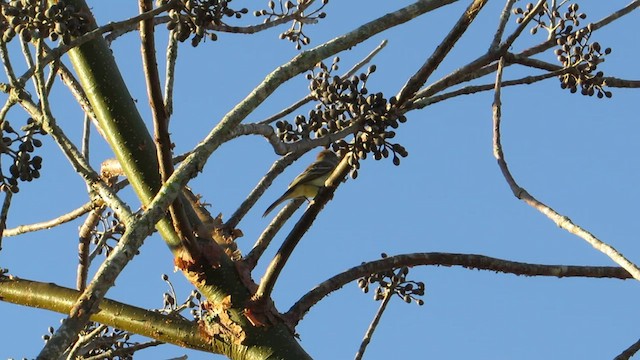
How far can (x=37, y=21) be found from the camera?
12.2 ft

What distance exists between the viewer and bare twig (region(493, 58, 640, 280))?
3.89 m

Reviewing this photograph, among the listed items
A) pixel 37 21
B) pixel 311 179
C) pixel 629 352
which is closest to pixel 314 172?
pixel 311 179

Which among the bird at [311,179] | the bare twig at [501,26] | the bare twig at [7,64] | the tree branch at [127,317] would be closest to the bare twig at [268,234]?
the tree branch at [127,317]

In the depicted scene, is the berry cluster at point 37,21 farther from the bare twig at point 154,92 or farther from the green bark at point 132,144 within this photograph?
the green bark at point 132,144

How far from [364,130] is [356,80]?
42 centimetres

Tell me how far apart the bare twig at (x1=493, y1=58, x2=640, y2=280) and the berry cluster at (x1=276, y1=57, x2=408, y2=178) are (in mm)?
537

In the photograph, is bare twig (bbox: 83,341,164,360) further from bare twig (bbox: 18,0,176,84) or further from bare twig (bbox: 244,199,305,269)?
bare twig (bbox: 18,0,176,84)

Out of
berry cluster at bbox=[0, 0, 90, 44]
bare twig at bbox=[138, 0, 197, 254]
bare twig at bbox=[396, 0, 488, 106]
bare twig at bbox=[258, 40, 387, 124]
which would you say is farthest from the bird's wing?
berry cluster at bbox=[0, 0, 90, 44]

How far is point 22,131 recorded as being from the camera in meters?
3.99

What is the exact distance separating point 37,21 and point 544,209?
7.57ft

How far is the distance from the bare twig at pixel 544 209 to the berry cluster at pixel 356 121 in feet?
1.76

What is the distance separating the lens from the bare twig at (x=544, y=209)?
12.8 feet

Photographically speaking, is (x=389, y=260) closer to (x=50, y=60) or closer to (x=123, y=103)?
(x=123, y=103)

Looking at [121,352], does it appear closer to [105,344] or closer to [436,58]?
[105,344]
